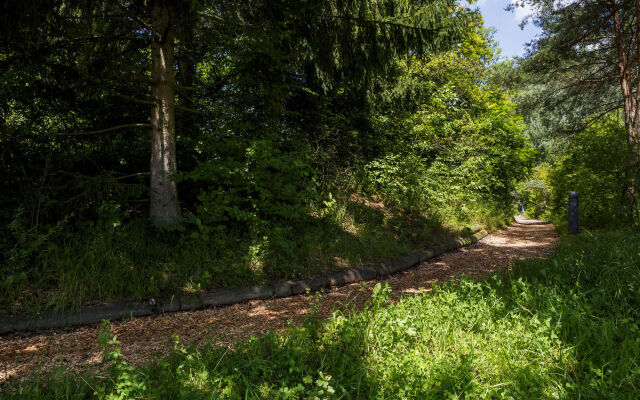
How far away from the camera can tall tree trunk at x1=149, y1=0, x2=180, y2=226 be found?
5.09 meters

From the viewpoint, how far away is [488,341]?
2.62m

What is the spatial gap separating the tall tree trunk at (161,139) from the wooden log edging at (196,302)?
1520 mm

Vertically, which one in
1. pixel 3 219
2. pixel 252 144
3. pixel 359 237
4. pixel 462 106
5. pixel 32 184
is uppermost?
pixel 462 106

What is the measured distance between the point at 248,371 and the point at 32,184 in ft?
15.1

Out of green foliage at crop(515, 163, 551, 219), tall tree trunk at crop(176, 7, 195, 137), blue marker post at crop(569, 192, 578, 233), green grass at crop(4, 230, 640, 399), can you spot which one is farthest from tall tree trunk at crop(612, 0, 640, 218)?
green foliage at crop(515, 163, 551, 219)

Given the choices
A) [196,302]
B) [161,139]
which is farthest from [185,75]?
[196,302]

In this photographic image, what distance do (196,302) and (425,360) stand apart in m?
2.98

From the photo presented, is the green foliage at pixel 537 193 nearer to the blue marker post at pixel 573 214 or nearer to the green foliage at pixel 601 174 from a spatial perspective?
the green foliage at pixel 601 174

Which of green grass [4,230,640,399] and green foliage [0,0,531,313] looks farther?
green foliage [0,0,531,313]

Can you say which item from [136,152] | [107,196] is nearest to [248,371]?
[107,196]

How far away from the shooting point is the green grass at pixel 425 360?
204 centimetres

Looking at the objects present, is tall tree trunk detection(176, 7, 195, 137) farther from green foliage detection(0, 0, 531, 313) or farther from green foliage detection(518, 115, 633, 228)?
green foliage detection(518, 115, 633, 228)

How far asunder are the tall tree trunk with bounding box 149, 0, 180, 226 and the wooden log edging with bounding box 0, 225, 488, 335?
152cm

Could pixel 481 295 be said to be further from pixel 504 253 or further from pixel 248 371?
pixel 504 253
